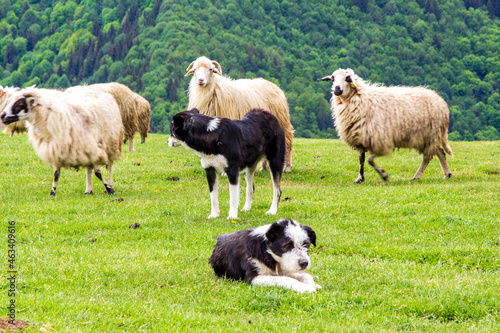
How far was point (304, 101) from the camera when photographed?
8656 cm

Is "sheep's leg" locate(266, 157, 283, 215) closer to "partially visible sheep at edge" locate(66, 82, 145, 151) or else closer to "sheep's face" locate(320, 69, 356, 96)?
"sheep's face" locate(320, 69, 356, 96)

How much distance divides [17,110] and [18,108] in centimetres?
5

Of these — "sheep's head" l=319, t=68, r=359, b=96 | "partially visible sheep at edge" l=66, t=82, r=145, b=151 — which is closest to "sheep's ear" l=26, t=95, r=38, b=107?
"sheep's head" l=319, t=68, r=359, b=96

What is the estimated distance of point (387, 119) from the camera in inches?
598

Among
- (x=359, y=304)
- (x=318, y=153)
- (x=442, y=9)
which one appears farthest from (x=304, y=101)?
→ (x=359, y=304)

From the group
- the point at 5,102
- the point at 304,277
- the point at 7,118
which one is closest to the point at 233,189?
the point at 304,277

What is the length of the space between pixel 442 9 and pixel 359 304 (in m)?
133

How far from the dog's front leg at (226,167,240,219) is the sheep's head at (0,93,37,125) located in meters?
5.14

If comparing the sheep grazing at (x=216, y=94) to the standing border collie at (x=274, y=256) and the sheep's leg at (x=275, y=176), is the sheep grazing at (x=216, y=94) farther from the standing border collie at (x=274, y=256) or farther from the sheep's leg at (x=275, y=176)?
the standing border collie at (x=274, y=256)

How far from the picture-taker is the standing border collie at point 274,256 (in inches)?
242

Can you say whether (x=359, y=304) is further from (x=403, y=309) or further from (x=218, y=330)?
(x=218, y=330)

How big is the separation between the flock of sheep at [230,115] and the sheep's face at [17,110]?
0.02m

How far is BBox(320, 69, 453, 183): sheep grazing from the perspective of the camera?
1513cm

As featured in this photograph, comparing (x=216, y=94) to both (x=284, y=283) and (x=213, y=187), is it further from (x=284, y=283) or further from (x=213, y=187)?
(x=284, y=283)
